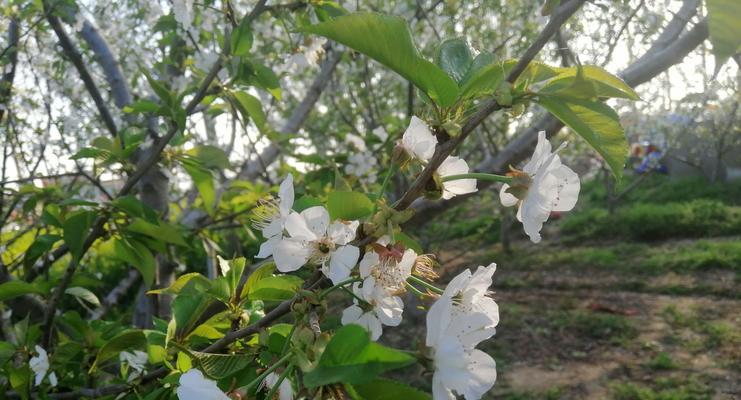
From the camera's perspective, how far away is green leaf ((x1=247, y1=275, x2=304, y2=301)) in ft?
2.78

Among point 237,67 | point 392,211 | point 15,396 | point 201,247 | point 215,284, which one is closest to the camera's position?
point 392,211

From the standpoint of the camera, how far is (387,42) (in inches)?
26.4

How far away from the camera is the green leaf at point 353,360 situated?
51 cm

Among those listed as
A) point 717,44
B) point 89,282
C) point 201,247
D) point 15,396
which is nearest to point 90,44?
point 201,247

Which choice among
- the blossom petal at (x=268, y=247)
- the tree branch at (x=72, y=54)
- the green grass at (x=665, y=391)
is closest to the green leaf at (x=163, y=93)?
the tree branch at (x=72, y=54)

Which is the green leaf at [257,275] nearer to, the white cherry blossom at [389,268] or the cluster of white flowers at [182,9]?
the white cherry blossom at [389,268]

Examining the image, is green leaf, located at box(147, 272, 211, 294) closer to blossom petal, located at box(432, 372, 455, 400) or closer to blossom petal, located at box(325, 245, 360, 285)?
blossom petal, located at box(325, 245, 360, 285)

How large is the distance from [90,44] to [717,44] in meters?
2.60

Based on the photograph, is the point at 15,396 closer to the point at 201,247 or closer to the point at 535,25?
the point at 201,247

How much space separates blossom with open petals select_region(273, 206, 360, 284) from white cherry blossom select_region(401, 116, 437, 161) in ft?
0.35

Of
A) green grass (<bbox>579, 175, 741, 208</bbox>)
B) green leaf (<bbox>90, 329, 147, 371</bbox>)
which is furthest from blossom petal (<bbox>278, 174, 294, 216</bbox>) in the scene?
green grass (<bbox>579, 175, 741, 208</bbox>)

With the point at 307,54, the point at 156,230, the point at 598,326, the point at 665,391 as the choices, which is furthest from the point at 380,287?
the point at 598,326

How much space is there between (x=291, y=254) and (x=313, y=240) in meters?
0.03

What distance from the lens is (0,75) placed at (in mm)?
2949
